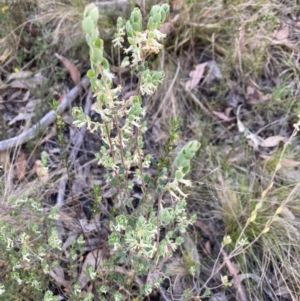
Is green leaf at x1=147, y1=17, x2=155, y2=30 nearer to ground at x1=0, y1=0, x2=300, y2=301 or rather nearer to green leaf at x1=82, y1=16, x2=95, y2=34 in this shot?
green leaf at x1=82, y1=16, x2=95, y2=34

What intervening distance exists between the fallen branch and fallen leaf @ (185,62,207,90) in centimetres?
52

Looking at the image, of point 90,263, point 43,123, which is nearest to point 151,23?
point 90,263

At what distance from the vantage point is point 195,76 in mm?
2467

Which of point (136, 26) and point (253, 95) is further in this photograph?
point (253, 95)

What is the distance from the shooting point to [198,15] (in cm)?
250

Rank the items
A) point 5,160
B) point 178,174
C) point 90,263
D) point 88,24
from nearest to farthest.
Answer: point 88,24, point 178,174, point 90,263, point 5,160

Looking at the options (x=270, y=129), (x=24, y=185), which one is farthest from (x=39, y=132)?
(x=270, y=129)

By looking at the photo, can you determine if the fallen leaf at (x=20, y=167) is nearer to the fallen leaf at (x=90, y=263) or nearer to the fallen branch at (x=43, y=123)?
the fallen branch at (x=43, y=123)

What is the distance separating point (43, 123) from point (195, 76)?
0.80m

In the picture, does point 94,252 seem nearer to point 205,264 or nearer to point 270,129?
point 205,264

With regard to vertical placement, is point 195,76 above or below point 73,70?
below

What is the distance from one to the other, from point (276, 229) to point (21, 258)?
3.39 ft

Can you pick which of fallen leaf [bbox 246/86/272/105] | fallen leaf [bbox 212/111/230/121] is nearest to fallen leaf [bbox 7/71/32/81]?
fallen leaf [bbox 212/111/230/121]

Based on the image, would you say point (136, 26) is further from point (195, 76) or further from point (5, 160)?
point (195, 76)
